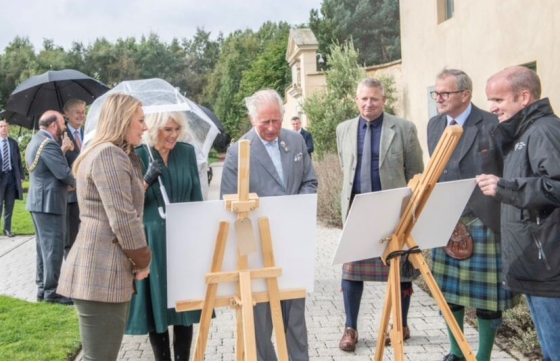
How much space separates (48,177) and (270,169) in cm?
344

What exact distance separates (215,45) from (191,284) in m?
108

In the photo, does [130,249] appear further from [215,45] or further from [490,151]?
[215,45]

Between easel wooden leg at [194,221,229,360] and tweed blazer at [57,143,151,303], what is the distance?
1.21 feet

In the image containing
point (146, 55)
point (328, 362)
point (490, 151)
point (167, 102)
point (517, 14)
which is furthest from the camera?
point (146, 55)

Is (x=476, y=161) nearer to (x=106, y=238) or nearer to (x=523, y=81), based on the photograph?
(x=523, y=81)

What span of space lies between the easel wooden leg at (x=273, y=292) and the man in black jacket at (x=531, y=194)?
116 centimetres

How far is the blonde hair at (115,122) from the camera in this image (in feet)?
10.4

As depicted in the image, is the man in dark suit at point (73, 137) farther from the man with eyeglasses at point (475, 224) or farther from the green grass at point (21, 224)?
the green grass at point (21, 224)

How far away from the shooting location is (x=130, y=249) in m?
3.13

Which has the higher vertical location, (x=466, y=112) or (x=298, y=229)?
(x=466, y=112)

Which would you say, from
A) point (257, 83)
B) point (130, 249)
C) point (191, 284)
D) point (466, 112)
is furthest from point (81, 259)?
point (257, 83)

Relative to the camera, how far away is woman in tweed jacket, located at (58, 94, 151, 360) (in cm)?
306

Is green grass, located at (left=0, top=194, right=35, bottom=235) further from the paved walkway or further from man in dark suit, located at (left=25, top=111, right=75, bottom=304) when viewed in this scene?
man in dark suit, located at (left=25, top=111, right=75, bottom=304)

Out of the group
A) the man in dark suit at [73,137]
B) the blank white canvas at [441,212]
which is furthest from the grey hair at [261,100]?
the man in dark suit at [73,137]
